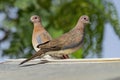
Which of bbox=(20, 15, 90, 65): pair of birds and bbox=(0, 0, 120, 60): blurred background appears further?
bbox=(0, 0, 120, 60): blurred background

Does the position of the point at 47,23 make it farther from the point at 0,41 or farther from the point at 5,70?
the point at 5,70

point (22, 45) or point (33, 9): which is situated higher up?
point (33, 9)

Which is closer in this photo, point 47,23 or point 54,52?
point 54,52

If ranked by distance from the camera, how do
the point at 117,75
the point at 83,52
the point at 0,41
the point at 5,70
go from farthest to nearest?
the point at 0,41 < the point at 83,52 < the point at 5,70 < the point at 117,75

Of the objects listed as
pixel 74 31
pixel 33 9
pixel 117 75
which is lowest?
pixel 117 75

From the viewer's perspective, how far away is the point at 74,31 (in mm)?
1404

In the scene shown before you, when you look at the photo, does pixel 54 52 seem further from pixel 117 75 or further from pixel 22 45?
pixel 22 45

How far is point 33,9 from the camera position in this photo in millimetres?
3094

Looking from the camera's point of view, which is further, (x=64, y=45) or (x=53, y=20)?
(x=53, y=20)

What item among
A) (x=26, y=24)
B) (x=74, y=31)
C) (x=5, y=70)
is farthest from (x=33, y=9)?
(x=5, y=70)

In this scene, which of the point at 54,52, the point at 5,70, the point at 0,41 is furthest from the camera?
the point at 0,41

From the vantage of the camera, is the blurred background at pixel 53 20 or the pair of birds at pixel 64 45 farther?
the blurred background at pixel 53 20

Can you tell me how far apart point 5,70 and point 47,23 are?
179cm

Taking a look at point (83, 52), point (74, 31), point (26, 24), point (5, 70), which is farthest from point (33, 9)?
point (5, 70)
